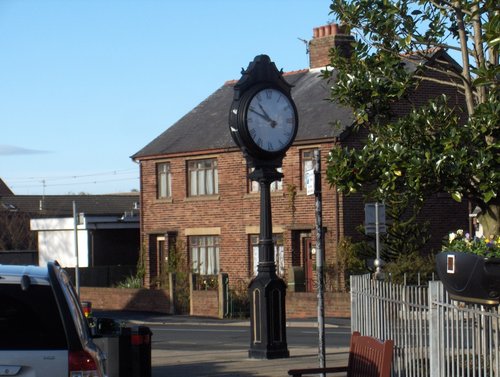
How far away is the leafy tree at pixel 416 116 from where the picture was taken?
1115 centimetres

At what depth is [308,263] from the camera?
36.2m

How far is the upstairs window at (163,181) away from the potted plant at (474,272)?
33113 millimetres

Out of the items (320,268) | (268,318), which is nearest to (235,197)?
(268,318)

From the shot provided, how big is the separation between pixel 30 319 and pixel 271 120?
9.95 m

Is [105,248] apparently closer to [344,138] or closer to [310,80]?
[310,80]

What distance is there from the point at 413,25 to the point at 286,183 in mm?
23558

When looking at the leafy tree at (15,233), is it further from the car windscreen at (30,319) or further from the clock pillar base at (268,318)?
the car windscreen at (30,319)

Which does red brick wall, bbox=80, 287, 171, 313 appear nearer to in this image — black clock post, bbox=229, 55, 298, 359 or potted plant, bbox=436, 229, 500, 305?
black clock post, bbox=229, 55, 298, 359

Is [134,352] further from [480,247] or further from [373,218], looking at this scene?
[373,218]

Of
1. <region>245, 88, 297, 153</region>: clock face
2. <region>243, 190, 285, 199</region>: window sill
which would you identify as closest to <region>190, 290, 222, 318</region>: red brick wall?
<region>243, 190, 285, 199</region>: window sill

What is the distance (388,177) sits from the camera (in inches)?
461

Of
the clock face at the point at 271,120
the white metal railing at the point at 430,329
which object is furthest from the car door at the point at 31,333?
the clock face at the point at 271,120

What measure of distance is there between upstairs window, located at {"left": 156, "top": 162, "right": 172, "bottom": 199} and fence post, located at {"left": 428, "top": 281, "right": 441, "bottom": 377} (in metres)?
31.3

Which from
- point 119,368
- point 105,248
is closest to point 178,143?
point 105,248
